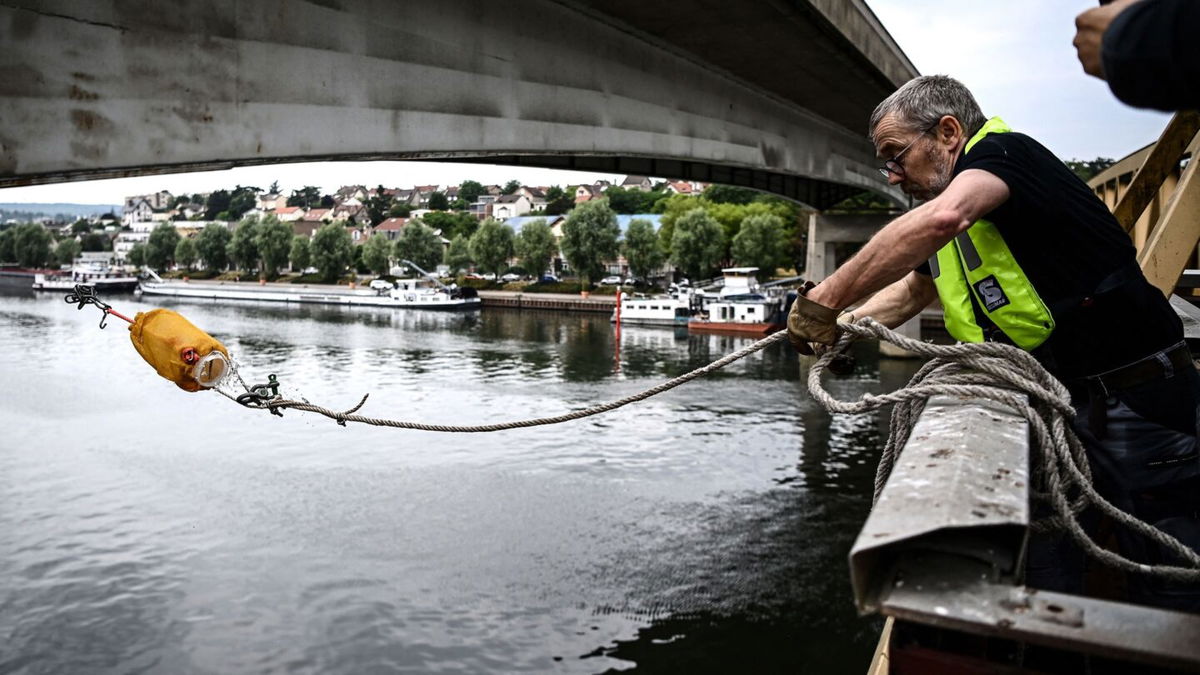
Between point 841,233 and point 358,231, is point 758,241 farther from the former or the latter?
point 358,231

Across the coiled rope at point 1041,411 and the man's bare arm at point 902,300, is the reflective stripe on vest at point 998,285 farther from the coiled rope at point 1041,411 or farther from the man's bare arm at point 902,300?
the man's bare arm at point 902,300

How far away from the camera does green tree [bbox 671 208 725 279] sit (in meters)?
67.0

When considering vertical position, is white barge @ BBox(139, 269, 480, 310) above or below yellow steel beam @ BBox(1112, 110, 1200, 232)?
below

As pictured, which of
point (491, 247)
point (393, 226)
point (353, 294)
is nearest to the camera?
point (353, 294)

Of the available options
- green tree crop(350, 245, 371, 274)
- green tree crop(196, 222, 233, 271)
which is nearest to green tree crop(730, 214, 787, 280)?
green tree crop(350, 245, 371, 274)

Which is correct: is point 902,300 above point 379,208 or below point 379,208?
below

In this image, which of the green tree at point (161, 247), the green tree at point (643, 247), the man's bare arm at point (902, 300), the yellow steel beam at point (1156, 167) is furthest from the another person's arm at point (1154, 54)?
the green tree at point (161, 247)

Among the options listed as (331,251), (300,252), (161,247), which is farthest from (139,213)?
(331,251)

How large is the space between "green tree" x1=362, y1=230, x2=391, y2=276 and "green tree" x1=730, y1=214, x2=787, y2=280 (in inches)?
1279

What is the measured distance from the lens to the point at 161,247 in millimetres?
103812

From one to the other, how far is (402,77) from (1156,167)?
17.6 ft

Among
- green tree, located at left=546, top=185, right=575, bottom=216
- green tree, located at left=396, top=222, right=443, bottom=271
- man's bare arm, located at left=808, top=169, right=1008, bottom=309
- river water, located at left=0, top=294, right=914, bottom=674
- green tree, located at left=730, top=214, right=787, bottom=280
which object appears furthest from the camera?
green tree, located at left=546, top=185, right=575, bottom=216

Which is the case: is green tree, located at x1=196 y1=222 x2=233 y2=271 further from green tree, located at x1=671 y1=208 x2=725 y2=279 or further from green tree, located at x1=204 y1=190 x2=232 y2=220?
green tree, located at x1=204 y1=190 x2=232 y2=220

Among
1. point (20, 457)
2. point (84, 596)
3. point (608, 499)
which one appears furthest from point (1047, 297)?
point (20, 457)
